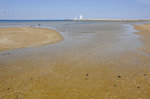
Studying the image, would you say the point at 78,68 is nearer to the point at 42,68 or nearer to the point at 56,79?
the point at 56,79

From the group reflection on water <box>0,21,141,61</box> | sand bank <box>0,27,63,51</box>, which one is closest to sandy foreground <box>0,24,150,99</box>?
reflection on water <box>0,21,141,61</box>

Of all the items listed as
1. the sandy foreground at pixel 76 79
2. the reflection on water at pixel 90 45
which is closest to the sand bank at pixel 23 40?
the reflection on water at pixel 90 45

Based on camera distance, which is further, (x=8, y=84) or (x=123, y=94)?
(x=8, y=84)

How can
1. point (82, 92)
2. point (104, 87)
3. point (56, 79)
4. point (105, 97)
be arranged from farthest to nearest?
point (56, 79)
point (104, 87)
point (82, 92)
point (105, 97)

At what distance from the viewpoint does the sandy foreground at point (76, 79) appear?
4032mm

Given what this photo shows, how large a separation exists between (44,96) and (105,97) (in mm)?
2080

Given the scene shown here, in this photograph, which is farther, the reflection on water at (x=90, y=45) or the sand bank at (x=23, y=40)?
the sand bank at (x=23, y=40)

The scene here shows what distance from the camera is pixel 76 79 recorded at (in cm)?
504

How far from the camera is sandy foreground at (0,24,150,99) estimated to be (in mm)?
4032

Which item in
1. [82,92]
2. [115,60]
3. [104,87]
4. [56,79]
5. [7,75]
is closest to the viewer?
[82,92]

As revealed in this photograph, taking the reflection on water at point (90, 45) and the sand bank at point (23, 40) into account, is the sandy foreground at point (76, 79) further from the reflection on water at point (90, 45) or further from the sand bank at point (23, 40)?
the sand bank at point (23, 40)

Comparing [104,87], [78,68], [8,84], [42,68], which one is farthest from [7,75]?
[104,87]

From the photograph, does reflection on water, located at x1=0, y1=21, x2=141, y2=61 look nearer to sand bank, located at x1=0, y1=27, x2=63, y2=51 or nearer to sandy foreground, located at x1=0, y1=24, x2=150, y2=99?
sand bank, located at x1=0, y1=27, x2=63, y2=51

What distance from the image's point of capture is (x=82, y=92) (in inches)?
163
